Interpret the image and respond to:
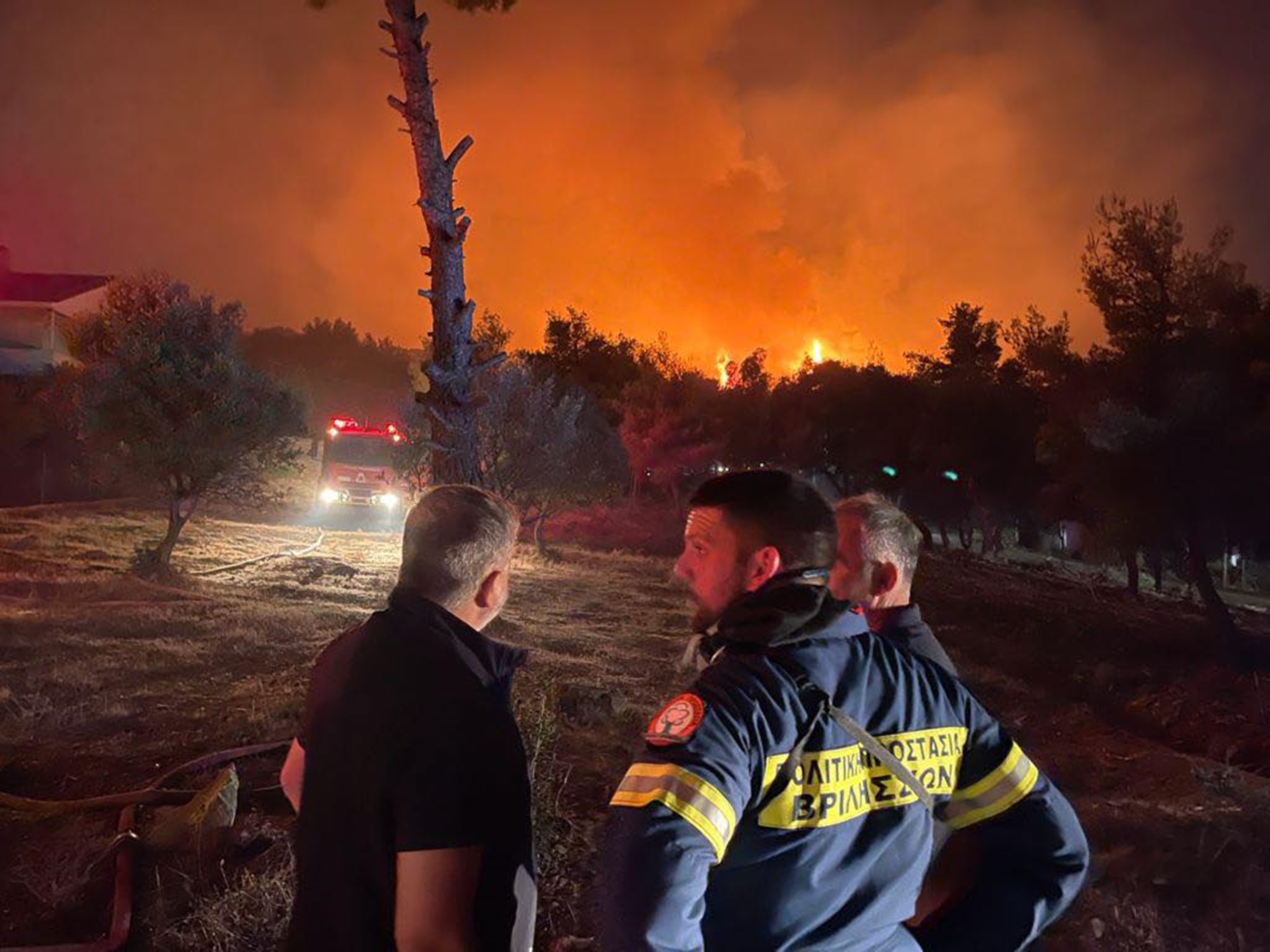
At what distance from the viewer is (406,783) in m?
1.89

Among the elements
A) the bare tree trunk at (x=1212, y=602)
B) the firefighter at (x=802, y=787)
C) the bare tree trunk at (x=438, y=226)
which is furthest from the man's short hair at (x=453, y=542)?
the bare tree trunk at (x=1212, y=602)

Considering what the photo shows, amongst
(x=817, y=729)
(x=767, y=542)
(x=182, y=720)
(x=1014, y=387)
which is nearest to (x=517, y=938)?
(x=817, y=729)

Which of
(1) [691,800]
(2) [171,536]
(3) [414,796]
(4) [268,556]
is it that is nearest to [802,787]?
(1) [691,800]

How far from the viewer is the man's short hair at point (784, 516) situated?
80.4 inches

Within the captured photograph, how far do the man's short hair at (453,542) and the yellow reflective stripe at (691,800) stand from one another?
2.72ft

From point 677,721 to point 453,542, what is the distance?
86cm

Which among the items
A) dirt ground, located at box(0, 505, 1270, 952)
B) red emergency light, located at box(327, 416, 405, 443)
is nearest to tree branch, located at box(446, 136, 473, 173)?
dirt ground, located at box(0, 505, 1270, 952)

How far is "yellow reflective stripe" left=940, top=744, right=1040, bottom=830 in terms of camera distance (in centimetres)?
213

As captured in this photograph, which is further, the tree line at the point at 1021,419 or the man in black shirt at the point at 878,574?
the tree line at the point at 1021,419

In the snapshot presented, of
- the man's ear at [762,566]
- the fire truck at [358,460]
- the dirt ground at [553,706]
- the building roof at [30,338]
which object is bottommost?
the dirt ground at [553,706]

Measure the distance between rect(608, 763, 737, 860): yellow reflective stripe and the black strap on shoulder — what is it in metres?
0.16

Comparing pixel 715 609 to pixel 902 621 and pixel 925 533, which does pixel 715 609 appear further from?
pixel 925 533

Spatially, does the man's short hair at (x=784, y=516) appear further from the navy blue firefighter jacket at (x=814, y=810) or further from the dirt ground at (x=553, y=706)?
the dirt ground at (x=553, y=706)

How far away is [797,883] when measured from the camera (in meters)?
1.78
